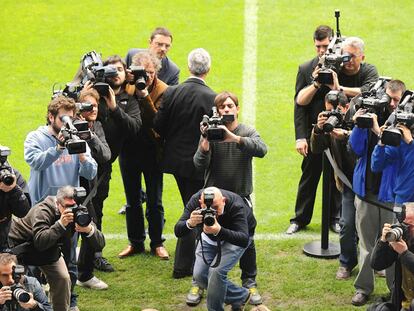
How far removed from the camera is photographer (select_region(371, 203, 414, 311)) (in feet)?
31.8

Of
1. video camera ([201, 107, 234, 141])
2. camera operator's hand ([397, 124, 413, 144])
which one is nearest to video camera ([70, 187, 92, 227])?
video camera ([201, 107, 234, 141])

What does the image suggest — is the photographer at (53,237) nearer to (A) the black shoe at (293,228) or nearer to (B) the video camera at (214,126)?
(B) the video camera at (214,126)

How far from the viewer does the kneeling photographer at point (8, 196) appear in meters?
9.82

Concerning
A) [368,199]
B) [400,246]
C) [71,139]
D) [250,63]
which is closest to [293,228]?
[368,199]

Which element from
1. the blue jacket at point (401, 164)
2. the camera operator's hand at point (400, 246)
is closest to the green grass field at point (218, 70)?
the blue jacket at point (401, 164)

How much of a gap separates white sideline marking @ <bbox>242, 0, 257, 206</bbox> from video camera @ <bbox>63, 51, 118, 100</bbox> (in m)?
2.87

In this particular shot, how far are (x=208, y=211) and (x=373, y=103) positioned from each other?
1.86 m

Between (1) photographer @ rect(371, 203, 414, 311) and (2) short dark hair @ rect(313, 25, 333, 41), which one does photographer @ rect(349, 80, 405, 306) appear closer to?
(1) photographer @ rect(371, 203, 414, 311)

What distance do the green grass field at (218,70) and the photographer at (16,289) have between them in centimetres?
147

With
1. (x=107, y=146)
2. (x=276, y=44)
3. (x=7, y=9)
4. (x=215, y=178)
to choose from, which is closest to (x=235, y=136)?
(x=215, y=178)

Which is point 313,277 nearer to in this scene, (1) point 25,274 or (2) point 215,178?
(2) point 215,178

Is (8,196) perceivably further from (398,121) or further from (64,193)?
(398,121)

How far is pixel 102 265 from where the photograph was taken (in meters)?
12.0

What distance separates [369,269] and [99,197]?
281cm
